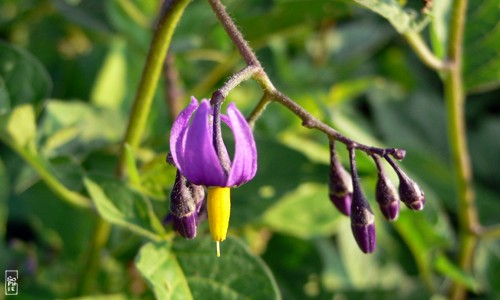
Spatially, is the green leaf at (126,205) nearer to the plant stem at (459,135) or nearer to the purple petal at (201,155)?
the purple petal at (201,155)

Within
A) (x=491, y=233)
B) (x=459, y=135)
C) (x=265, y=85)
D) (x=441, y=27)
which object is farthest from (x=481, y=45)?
(x=265, y=85)

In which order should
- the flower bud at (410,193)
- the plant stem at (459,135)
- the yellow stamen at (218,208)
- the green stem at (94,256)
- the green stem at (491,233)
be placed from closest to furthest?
the yellow stamen at (218,208) < the flower bud at (410,193) < the green stem at (94,256) < the plant stem at (459,135) < the green stem at (491,233)

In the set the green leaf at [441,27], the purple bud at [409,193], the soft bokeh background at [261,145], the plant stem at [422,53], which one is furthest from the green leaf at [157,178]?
the green leaf at [441,27]

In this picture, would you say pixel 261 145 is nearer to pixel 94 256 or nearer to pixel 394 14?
pixel 94 256

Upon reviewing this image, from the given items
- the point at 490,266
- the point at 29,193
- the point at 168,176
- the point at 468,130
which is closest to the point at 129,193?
the point at 168,176

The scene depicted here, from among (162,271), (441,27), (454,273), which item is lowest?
(454,273)

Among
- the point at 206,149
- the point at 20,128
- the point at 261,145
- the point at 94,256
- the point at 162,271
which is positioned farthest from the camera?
the point at 261,145
